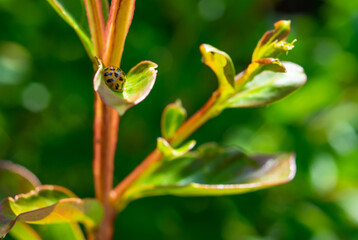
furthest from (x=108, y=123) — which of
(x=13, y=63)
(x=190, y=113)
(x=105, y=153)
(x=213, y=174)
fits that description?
(x=13, y=63)

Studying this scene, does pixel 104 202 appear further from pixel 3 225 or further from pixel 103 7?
pixel 103 7

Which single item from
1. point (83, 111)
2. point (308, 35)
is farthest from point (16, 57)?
point (308, 35)

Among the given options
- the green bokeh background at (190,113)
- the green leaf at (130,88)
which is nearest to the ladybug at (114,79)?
the green leaf at (130,88)

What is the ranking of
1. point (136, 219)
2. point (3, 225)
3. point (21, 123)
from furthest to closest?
1. point (21, 123)
2. point (136, 219)
3. point (3, 225)

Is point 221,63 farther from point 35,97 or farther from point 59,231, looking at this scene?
point 35,97

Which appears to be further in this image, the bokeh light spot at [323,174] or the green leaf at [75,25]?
the bokeh light spot at [323,174]

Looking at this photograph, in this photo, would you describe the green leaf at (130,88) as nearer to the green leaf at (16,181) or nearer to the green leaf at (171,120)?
the green leaf at (171,120)

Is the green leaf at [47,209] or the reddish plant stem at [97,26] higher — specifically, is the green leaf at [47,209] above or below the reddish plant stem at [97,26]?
below
